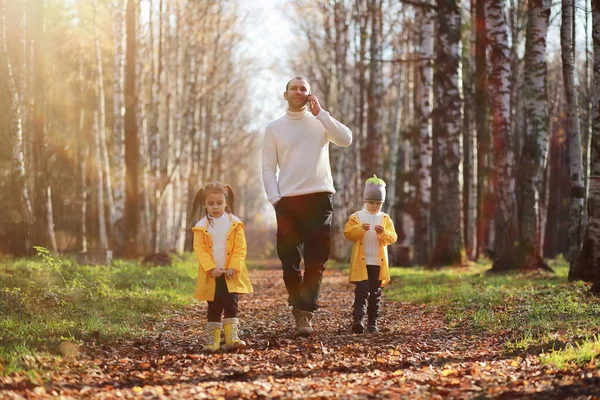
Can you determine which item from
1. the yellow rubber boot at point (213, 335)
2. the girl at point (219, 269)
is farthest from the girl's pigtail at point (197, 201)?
the yellow rubber boot at point (213, 335)

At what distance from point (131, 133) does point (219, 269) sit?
13.7 metres

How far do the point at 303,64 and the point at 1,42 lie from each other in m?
27.9

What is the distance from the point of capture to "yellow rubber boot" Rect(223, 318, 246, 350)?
667 cm

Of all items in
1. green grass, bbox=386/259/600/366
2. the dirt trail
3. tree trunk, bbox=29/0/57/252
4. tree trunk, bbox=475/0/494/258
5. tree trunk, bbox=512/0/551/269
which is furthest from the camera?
tree trunk, bbox=29/0/57/252

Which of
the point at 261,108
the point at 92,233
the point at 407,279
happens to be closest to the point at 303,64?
the point at 261,108

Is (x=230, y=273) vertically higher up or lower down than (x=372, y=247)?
lower down

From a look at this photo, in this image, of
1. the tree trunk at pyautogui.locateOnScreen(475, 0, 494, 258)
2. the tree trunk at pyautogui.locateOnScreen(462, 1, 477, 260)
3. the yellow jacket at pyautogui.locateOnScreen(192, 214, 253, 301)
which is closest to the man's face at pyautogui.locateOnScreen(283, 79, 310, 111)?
the yellow jacket at pyautogui.locateOnScreen(192, 214, 253, 301)

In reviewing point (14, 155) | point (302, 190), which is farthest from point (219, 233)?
point (14, 155)

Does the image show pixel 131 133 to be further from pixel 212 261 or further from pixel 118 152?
pixel 212 261

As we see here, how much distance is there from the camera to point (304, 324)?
7438mm

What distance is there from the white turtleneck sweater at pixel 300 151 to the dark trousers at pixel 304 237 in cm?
12

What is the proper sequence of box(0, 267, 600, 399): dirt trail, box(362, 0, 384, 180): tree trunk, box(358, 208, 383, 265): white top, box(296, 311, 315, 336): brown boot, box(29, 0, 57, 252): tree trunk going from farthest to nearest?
box(362, 0, 384, 180): tree trunk
box(29, 0, 57, 252): tree trunk
box(358, 208, 383, 265): white top
box(296, 311, 315, 336): brown boot
box(0, 267, 600, 399): dirt trail

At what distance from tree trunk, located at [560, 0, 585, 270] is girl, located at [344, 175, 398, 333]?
756cm

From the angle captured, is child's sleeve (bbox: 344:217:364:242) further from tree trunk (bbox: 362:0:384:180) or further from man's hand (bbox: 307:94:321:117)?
tree trunk (bbox: 362:0:384:180)
